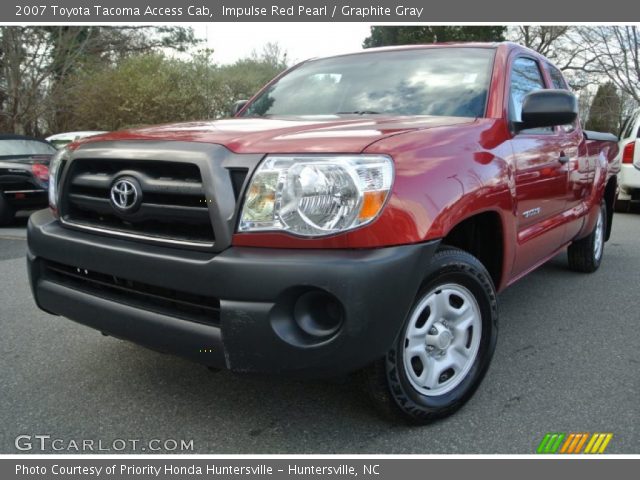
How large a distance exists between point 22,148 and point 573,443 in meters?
8.70

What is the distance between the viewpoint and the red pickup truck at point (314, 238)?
1.92 meters

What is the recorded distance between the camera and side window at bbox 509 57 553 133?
3127 mm

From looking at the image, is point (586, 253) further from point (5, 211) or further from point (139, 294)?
point (5, 211)

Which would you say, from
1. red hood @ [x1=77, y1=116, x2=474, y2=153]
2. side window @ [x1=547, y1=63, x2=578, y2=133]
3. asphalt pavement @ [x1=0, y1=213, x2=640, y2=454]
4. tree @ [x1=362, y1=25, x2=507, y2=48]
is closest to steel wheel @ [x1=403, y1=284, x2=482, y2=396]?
asphalt pavement @ [x1=0, y1=213, x2=640, y2=454]

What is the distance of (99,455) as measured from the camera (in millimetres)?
2162

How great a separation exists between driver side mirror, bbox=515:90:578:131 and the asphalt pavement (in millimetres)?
1260

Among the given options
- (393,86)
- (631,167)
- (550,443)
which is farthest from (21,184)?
(631,167)

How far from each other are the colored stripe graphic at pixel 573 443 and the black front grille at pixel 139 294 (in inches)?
53.7

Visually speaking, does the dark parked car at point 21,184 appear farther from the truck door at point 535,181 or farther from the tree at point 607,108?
the tree at point 607,108

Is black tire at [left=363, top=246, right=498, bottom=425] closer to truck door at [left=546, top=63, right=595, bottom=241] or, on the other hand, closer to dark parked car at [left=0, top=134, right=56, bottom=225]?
truck door at [left=546, top=63, right=595, bottom=241]

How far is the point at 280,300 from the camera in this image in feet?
6.23

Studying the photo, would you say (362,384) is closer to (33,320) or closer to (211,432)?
(211,432)

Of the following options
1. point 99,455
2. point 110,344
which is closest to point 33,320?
point 110,344

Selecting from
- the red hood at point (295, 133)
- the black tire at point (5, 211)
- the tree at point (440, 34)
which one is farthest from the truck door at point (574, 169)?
the tree at point (440, 34)
